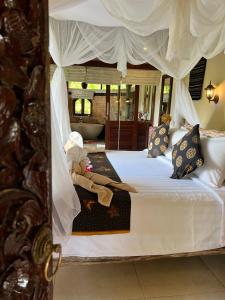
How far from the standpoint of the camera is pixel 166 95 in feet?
17.3

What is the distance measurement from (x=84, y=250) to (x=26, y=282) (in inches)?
56.5

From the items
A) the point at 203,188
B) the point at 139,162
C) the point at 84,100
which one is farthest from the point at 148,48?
the point at 84,100

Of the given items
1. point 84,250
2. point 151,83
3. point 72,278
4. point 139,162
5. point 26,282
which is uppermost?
point 151,83

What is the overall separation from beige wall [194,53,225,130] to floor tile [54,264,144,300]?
2.19 metres

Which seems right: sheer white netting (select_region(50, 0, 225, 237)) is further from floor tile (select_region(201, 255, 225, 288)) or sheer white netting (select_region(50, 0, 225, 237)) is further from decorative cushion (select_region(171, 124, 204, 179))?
floor tile (select_region(201, 255, 225, 288))

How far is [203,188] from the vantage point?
7.21 ft

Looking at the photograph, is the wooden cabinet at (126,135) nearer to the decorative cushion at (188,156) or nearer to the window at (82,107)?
the window at (82,107)

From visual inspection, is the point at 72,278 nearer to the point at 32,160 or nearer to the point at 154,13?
the point at 32,160

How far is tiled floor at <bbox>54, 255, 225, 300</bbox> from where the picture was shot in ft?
6.39

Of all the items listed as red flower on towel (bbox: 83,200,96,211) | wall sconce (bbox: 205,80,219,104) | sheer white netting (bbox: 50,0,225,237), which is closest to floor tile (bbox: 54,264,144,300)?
red flower on towel (bbox: 83,200,96,211)

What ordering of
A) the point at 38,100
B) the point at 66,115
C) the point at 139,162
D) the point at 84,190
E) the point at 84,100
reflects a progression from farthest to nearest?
the point at 84,100, the point at 66,115, the point at 139,162, the point at 84,190, the point at 38,100

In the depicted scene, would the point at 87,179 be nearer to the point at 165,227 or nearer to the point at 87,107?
the point at 165,227

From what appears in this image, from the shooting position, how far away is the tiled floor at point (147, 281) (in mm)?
1947

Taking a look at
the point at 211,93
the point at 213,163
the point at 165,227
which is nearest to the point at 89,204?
the point at 165,227
